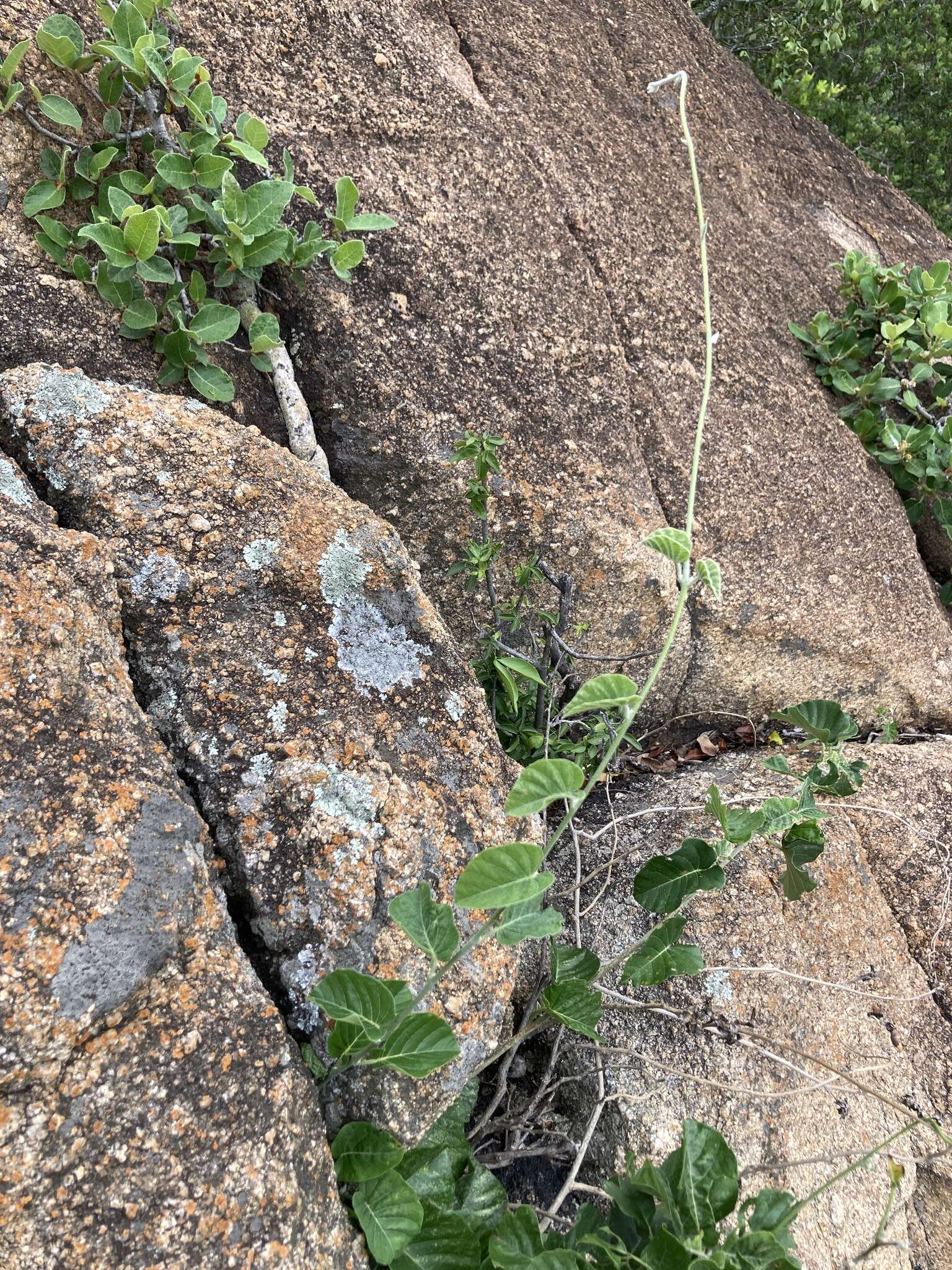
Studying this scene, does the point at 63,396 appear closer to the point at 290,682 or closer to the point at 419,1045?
the point at 290,682

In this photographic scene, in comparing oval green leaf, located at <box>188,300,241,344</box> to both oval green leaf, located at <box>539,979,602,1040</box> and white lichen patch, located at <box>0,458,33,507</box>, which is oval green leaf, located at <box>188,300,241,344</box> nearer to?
white lichen patch, located at <box>0,458,33,507</box>

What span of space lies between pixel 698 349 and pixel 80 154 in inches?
69.9

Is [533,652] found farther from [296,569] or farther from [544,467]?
[296,569]

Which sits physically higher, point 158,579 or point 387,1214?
point 158,579

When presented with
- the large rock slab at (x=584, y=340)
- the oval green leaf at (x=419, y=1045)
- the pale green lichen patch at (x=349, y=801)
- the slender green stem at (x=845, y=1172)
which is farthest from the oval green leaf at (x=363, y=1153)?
the large rock slab at (x=584, y=340)

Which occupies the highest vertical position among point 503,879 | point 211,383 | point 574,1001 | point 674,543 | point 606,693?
point 674,543

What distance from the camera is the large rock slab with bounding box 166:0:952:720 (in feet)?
7.30

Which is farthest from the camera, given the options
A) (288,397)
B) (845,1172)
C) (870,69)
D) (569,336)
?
(870,69)

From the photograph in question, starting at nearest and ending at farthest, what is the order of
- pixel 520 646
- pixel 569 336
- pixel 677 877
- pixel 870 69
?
pixel 677 877 → pixel 520 646 → pixel 569 336 → pixel 870 69

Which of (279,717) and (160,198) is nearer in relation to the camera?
(279,717)

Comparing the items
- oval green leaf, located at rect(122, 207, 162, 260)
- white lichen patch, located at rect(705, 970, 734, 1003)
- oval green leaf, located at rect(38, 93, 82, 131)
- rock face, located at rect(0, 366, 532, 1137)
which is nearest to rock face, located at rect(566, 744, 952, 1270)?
white lichen patch, located at rect(705, 970, 734, 1003)

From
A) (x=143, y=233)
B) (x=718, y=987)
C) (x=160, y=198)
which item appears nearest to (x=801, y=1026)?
(x=718, y=987)

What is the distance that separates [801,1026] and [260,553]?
151 centimetres

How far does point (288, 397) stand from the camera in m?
2.09
